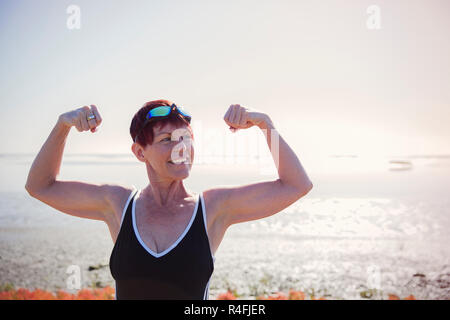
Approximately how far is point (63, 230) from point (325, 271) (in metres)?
8.64

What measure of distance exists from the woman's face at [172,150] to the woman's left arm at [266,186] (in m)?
0.28

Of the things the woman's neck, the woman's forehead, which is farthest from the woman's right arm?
the woman's forehead

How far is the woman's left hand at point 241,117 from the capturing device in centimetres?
227

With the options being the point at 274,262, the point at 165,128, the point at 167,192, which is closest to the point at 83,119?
the point at 165,128

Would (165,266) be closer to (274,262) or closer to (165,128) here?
(165,128)

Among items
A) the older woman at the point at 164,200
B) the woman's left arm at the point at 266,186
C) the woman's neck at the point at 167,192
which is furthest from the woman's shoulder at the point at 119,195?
the woman's left arm at the point at 266,186

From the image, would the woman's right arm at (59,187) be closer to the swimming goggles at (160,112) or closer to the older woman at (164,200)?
the older woman at (164,200)

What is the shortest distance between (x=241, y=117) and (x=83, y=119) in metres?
1.02

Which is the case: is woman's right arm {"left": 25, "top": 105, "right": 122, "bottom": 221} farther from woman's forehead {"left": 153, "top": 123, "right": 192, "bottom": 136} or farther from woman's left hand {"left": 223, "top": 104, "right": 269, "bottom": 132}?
woman's left hand {"left": 223, "top": 104, "right": 269, "bottom": 132}

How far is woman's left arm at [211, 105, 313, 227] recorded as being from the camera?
2.26m

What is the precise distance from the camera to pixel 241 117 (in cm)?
229
